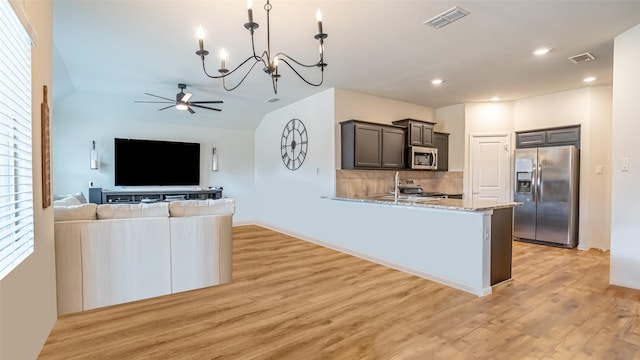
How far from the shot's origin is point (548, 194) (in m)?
5.27

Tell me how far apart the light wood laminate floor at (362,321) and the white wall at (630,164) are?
0.28 meters

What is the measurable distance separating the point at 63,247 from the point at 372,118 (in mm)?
4582

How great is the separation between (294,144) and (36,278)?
4623mm

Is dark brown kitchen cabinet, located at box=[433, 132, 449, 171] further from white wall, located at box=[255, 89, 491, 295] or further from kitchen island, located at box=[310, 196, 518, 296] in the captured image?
kitchen island, located at box=[310, 196, 518, 296]

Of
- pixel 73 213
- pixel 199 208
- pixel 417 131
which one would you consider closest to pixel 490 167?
pixel 417 131

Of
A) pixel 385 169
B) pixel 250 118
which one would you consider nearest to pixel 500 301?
pixel 385 169

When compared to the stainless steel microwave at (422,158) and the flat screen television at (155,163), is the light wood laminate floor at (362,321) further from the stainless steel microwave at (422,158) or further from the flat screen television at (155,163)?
the flat screen television at (155,163)

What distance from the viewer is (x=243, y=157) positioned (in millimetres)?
7691

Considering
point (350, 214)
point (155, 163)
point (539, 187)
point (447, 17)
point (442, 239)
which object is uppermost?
point (447, 17)

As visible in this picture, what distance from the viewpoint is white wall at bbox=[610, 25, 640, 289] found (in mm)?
3164

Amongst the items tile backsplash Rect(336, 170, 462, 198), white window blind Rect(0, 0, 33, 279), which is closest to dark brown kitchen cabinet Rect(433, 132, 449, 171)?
tile backsplash Rect(336, 170, 462, 198)

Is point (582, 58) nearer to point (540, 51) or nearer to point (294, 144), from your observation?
point (540, 51)

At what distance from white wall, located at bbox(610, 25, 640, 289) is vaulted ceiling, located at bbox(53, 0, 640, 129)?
276 mm

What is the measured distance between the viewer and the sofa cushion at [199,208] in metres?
3.21
